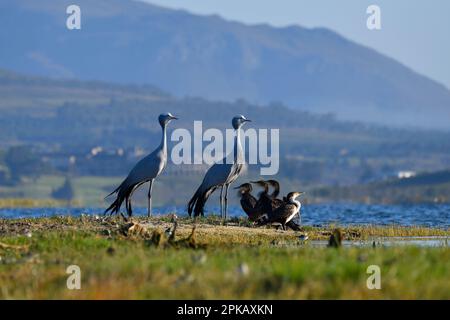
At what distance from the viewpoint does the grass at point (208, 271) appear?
51.1ft

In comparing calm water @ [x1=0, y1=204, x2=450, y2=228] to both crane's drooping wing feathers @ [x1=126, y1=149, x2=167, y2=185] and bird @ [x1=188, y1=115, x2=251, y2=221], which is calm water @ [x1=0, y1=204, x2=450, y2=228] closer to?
bird @ [x1=188, y1=115, x2=251, y2=221]

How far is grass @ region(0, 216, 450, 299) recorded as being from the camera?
51.1 ft

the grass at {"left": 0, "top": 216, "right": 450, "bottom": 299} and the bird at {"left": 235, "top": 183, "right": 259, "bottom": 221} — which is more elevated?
the bird at {"left": 235, "top": 183, "right": 259, "bottom": 221}

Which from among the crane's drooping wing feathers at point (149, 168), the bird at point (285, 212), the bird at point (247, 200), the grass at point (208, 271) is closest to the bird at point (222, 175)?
the bird at point (247, 200)

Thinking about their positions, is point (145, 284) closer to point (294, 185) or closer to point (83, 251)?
point (83, 251)

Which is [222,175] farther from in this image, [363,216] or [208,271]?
[363,216]

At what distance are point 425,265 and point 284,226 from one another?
45.5ft

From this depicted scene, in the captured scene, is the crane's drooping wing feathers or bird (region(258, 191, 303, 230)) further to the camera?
the crane's drooping wing feathers

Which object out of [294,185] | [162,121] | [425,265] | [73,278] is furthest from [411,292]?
[294,185]

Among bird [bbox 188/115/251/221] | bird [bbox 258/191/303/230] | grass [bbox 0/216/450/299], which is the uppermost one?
bird [bbox 188/115/251/221]

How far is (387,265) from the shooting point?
17.0 metres

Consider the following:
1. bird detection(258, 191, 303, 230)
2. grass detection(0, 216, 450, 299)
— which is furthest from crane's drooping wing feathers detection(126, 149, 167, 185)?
grass detection(0, 216, 450, 299)

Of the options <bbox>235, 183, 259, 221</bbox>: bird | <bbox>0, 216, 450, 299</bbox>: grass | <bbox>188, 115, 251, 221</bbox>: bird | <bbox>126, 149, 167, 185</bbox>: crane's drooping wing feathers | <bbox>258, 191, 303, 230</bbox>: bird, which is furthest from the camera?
<bbox>235, 183, 259, 221</bbox>: bird
